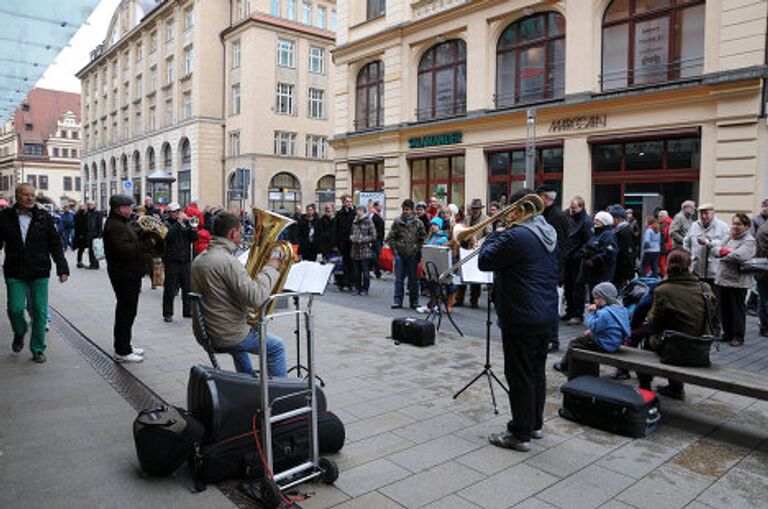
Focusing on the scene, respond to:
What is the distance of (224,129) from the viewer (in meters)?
43.1

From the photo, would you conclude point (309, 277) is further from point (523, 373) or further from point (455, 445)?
point (523, 373)

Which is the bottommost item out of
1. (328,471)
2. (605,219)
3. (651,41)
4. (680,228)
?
(328,471)

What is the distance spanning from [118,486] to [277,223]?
2.19m

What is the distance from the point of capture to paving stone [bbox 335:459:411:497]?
150 inches

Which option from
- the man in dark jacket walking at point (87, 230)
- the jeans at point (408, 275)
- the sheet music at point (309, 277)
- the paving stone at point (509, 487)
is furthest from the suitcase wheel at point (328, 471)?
the man in dark jacket walking at point (87, 230)

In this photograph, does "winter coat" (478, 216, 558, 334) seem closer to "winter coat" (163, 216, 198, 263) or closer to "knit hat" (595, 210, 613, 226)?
"knit hat" (595, 210, 613, 226)

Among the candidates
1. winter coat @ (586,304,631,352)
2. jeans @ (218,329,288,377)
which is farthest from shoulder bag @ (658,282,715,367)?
jeans @ (218,329,288,377)

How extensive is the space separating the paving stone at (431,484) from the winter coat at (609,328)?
7.28ft

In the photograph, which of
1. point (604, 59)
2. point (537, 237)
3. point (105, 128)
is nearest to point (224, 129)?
point (105, 128)

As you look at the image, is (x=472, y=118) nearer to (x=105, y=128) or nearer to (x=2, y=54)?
(x=2, y=54)

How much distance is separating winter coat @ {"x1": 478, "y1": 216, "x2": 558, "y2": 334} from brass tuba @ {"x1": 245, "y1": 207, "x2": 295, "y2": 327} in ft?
5.23

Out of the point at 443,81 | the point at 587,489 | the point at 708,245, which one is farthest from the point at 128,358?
the point at 443,81

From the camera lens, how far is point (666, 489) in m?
3.87

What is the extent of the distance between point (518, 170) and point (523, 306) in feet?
49.5
